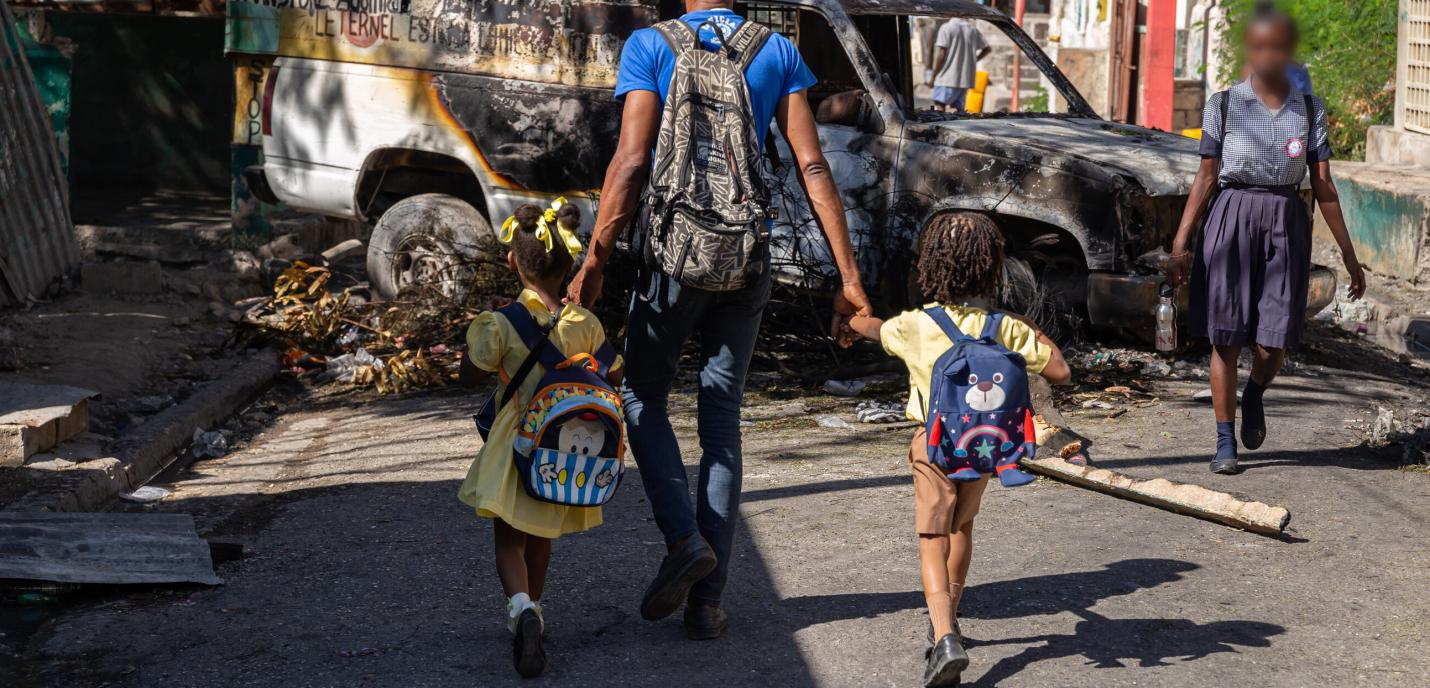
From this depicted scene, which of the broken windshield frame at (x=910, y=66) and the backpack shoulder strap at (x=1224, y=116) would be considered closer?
Result: the backpack shoulder strap at (x=1224, y=116)

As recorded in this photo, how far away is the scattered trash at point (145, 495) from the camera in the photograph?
18.5 ft

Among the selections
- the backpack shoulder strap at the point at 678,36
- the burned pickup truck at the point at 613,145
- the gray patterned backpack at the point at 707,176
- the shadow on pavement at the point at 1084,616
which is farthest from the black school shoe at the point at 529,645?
the burned pickup truck at the point at 613,145

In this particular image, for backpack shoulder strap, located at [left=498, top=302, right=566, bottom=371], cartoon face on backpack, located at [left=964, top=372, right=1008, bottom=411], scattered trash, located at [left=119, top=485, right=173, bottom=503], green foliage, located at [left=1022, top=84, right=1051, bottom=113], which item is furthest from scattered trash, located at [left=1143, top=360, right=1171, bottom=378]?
green foliage, located at [left=1022, top=84, right=1051, bottom=113]

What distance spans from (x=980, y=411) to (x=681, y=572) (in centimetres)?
86

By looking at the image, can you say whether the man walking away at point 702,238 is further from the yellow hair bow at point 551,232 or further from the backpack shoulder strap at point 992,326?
the backpack shoulder strap at point 992,326

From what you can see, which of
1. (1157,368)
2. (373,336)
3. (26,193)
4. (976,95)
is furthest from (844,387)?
(976,95)

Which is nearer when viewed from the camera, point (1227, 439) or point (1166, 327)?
point (1227, 439)

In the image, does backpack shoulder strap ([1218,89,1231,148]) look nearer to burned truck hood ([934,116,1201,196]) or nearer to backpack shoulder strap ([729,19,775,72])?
burned truck hood ([934,116,1201,196])

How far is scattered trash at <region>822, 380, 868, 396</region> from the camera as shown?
24.2ft

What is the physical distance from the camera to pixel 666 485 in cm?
386

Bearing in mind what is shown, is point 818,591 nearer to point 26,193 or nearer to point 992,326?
point 992,326

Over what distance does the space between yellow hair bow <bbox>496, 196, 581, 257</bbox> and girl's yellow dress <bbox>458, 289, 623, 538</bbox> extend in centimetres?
15

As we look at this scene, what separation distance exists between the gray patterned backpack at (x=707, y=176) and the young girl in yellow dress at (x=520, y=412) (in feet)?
0.85

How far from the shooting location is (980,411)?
3.53m
